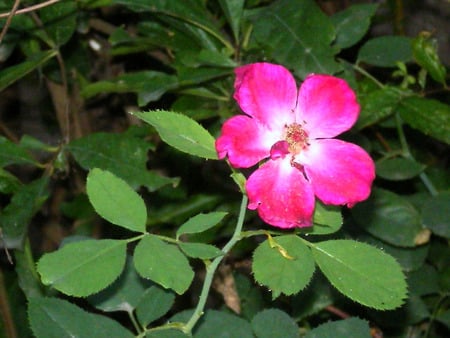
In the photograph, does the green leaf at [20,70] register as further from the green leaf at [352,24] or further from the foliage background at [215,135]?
the green leaf at [352,24]

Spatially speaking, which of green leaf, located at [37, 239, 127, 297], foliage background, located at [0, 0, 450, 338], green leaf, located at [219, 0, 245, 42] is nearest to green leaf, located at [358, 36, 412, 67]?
foliage background, located at [0, 0, 450, 338]

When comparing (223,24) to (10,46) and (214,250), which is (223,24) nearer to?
(10,46)

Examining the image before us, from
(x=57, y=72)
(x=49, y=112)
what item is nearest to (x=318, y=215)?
(x=57, y=72)

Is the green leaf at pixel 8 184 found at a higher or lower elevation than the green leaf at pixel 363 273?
lower

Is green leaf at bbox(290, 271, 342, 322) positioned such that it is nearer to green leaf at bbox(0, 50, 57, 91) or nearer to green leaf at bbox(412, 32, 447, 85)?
green leaf at bbox(412, 32, 447, 85)

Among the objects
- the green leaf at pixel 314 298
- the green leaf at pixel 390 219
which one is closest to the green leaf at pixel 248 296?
the green leaf at pixel 314 298

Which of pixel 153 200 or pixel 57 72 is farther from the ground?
pixel 57 72
